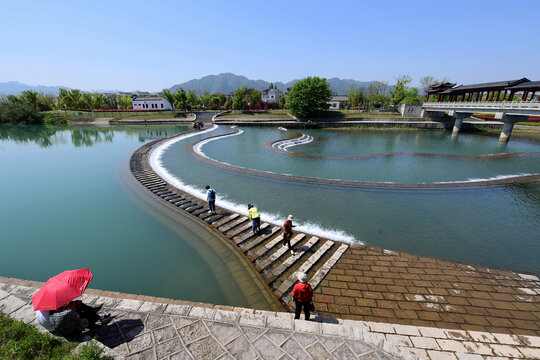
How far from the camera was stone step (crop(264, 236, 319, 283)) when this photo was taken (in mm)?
7902

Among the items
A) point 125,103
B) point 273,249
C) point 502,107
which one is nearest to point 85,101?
point 125,103

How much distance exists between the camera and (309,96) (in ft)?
173

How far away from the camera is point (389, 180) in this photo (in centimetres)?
1838

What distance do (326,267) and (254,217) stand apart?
3.75 m

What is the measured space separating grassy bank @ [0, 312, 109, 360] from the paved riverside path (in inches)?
11.0

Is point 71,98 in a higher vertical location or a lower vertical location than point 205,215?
higher

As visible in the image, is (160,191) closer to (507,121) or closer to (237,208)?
(237,208)

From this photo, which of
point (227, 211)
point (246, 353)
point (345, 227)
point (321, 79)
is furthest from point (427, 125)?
point (246, 353)

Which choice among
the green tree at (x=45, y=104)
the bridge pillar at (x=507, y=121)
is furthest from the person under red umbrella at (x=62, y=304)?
the green tree at (x=45, y=104)

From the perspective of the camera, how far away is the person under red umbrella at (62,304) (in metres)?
4.35

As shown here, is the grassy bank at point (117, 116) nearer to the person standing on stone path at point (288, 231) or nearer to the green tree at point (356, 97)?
the person standing on stone path at point (288, 231)

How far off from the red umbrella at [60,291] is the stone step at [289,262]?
207 inches

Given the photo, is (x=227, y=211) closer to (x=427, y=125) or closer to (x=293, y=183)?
(x=293, y=183)

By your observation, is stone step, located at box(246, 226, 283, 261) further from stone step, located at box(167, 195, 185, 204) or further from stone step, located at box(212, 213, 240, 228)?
stone step, located at box(167, 195, 185, 204)
